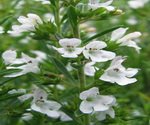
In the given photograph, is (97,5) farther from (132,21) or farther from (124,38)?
(132,21)

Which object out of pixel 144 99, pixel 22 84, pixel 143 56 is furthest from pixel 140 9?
pixel 22 84

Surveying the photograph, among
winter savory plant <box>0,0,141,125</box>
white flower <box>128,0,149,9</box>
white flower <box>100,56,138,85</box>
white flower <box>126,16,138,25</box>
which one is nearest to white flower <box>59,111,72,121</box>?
winter savory plant <box>0,0,141,125</box>

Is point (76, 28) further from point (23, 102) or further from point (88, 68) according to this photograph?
point (23, 102)

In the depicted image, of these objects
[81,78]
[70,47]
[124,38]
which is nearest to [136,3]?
[124,38]

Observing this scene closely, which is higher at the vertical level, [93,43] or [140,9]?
[93,43]

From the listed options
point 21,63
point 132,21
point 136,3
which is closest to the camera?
point 21,63

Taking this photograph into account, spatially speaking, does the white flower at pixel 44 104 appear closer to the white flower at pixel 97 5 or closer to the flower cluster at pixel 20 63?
the flower cluster at pixel 20 63

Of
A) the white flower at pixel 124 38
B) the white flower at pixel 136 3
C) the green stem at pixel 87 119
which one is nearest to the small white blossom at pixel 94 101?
the green stem at pixel 87 119
